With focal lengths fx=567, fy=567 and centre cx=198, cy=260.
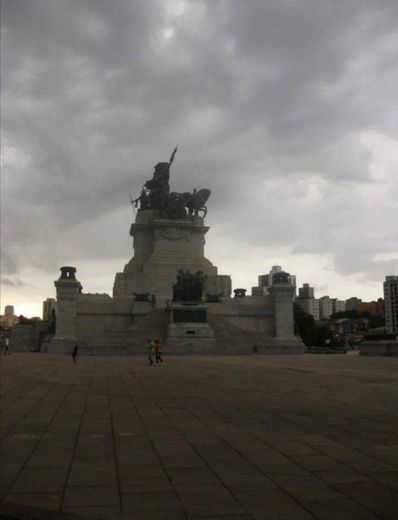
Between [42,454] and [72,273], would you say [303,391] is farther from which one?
[72,273]

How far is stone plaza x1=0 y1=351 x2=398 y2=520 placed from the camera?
16.7 feet

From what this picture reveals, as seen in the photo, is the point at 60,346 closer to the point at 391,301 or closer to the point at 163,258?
the point at 163,258

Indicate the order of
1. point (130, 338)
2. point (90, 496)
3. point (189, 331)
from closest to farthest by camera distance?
point (90, 496) → point (189, 331) → point (130, 338)

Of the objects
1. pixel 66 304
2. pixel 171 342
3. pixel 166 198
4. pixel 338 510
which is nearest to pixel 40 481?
pixel 338 510

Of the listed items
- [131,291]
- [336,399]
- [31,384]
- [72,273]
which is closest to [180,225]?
[131,291]

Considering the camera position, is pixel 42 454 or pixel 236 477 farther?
pixel 42 454

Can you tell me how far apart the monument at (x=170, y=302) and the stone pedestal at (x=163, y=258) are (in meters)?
0.11

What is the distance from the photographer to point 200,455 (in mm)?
7078

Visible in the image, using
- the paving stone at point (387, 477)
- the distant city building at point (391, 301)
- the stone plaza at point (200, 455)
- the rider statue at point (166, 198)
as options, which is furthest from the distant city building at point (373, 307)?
the paving stone at point (387, 477)

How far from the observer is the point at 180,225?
64.9 meters

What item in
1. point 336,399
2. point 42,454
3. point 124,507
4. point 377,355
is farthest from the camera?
point 377,355

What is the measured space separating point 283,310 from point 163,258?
1448 cm

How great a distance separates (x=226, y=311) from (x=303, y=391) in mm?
42736

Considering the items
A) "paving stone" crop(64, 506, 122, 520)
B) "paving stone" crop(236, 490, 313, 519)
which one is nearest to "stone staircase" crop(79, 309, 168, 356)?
"paving stone" crop(236, 490, 313, 519)
